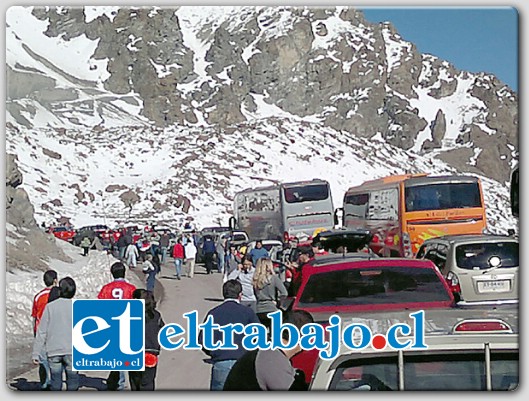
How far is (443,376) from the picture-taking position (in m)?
3.55

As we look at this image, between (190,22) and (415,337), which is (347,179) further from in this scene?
(415,337)

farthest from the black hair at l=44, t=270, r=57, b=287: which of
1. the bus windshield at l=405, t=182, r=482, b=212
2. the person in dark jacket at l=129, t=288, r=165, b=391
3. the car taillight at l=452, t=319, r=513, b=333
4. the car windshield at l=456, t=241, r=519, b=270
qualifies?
the car taillight at l=452, t=319, r=513, b=333

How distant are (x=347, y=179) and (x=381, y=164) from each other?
37cm

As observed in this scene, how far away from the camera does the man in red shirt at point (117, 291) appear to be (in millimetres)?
6414


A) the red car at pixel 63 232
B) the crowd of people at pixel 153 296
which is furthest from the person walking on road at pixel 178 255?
the red car at pixel 63 232

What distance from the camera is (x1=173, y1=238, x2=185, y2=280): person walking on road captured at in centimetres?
704

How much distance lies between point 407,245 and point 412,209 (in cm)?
43

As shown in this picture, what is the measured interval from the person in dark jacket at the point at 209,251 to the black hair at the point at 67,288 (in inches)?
44.4

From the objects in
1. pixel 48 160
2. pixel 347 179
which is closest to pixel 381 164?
pixel 347 179

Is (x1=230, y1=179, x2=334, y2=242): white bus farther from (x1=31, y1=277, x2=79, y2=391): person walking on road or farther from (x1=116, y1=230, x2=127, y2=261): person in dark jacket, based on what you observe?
(x1=31, y1=277, x2=79, y2=391): person walking on road

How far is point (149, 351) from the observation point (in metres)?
6.39

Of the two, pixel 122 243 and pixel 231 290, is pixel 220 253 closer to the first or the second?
pixel 122 243

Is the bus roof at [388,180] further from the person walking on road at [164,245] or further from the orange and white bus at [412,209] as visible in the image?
the person walking on road at [164,245]

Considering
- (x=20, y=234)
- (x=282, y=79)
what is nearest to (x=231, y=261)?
(x=282, y=79)
